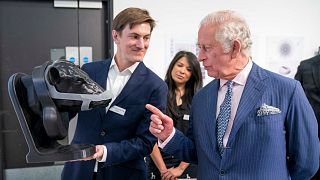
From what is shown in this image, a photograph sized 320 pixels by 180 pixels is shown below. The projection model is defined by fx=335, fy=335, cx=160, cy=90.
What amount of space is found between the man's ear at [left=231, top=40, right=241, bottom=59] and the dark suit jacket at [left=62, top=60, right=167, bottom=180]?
0.38 m

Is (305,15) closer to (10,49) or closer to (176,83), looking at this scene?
(176,83)

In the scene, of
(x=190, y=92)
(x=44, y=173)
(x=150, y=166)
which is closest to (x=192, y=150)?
(x=150, y=166)

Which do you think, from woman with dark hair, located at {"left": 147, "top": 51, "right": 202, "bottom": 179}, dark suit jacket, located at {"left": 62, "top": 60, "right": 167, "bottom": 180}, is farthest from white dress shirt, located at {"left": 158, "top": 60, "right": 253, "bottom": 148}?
woman with dark hair, located at {"left": 147, "top": 51, "right": 202, "bottom": 179}

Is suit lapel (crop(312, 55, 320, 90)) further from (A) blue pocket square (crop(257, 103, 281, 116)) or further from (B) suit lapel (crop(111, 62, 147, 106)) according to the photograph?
(B) suit lapel (crop(111, 62, 147, 106))

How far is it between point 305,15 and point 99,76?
9.85 feet

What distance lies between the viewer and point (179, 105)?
2445 mm

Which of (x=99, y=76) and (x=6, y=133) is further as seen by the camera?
(x=6, y=133)

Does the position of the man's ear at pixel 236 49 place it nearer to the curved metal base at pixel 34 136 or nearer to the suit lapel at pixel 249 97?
the suit lapel at pixel 249 97

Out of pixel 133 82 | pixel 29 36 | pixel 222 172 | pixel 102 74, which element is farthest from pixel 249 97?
pixel 29 36

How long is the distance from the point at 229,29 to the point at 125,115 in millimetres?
542

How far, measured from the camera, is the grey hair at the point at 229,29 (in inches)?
48.1

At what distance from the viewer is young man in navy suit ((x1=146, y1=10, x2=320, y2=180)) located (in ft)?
3.92

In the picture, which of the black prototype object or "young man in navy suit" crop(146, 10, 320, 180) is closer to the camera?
the black prototype object

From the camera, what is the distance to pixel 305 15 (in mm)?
3688
